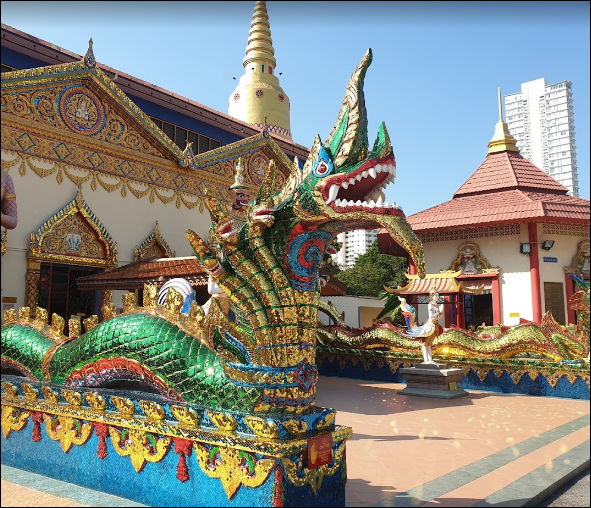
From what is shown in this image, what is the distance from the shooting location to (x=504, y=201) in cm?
1425

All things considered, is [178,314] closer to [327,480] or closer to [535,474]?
[327,480]

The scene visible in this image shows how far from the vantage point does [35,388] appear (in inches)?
155

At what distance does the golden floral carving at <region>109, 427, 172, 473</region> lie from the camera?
3.11m

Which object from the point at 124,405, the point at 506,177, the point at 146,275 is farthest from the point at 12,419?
the point at 506,177

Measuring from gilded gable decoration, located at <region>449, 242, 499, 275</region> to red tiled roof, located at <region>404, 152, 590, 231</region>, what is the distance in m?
0.72

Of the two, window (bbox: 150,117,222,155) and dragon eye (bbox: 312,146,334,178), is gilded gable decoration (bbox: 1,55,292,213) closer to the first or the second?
window (bbox: 150,117,222,155)

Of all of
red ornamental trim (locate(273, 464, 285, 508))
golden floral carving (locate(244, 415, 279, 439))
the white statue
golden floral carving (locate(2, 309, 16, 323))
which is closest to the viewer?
red ornamental trim (locate(273, 464, 285, 508))

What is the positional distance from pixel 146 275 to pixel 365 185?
7390mm

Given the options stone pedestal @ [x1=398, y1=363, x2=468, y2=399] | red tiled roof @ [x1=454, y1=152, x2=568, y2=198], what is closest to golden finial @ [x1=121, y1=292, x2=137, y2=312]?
stone pedestal @ [x1=398, y1=363, x2=468, y2=399]

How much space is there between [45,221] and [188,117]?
18.0ft

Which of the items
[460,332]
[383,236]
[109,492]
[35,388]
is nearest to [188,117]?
[383,236]

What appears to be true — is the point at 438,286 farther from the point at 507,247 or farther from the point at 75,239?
the point at 75,239

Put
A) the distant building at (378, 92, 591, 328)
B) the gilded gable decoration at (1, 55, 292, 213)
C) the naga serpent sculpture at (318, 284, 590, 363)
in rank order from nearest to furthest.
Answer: the naga serpent sculpture at (318, 284, 590, 363)
the gilded gable decoration at (1, 55, 292, 213)
the distant building at (378, 92, 591, 328)

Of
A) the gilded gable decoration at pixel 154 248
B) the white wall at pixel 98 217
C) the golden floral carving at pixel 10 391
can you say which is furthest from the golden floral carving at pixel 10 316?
the gilded gable decoration at pixel 154 248
